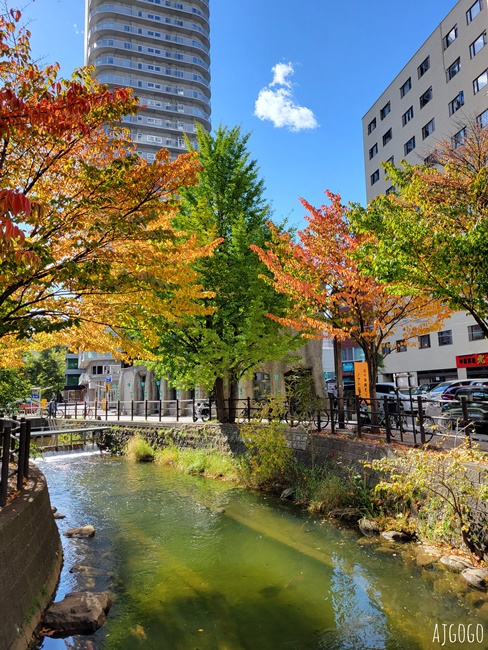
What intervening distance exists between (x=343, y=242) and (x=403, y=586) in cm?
915

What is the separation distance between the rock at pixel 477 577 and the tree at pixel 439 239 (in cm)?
471

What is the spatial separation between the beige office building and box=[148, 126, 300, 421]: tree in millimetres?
13749

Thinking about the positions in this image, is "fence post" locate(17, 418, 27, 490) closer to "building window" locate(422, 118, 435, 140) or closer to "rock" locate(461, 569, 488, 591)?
"rock" locate(461, 569, 488, 591)

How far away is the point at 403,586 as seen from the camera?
644 cm

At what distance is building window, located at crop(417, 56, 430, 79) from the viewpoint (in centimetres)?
3462

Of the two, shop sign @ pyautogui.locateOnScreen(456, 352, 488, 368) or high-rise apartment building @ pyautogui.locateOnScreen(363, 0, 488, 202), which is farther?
shop sign @ pyautogui.locateOnScreen(456, 352, 488, 368)

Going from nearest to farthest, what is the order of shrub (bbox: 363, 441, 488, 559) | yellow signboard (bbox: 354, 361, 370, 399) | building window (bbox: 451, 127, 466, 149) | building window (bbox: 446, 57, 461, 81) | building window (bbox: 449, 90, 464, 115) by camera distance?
shrub (bbox: 363, 441, 488, 559), yellow signboard (bbox: 354, 361, 370, 399), building window (bbox: 451, 127, 466, 149), building window (bbox: 449, 90, 464, 115), building window (bbox: 446, 57, 461, 81)

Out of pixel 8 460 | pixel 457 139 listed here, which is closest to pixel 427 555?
pixel 8 460

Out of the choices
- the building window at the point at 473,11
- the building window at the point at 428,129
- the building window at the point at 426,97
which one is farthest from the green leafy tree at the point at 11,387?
the building window at the point at 426,97

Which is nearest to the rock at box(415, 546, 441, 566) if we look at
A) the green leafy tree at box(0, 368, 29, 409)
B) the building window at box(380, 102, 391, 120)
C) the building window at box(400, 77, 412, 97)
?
the green leafy tree at box(0, 368, 29, 409)

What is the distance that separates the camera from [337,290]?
510 inches

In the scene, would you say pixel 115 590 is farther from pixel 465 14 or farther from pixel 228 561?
pixel 465 14

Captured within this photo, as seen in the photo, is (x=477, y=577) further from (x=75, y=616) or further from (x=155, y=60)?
(x=155, y=60)

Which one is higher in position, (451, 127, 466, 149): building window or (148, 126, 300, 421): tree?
(451, 127, 466, 149): building window
